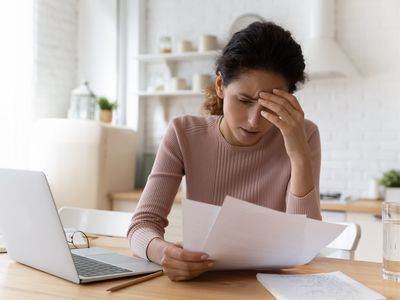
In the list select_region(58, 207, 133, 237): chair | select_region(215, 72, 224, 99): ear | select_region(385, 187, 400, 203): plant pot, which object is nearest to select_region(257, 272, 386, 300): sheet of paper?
select_region(215, 72, 224, 99): ear

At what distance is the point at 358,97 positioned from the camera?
11.5 feet

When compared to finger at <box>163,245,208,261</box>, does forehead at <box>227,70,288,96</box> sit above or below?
above

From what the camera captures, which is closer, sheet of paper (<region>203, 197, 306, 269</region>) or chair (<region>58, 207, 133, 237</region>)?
sheet of paper (<region>203, 197, 306, 269</region>)

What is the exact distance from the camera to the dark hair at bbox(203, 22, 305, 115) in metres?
1.45

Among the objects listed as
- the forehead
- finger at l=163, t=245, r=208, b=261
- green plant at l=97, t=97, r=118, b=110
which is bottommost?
finger at l=163, t=245, r=208, b=261

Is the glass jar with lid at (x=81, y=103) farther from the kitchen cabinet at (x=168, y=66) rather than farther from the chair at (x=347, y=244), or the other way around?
the chair at (x=347, y=244)

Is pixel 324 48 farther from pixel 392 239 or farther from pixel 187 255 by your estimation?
pixel 187 255

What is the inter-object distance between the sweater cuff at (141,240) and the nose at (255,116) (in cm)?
38

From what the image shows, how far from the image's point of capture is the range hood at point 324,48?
10.9 feet

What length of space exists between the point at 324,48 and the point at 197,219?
258 centimetres

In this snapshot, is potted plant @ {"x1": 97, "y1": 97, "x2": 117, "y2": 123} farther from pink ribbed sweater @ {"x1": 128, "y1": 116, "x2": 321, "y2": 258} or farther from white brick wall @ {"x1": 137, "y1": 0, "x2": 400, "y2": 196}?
pink ribbed sweater @ {"x1": 128, "y1": 116, "x2": 321, "y2": 258}

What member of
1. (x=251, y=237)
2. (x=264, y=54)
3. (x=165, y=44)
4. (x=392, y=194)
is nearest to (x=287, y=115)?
(x=264, y=54)

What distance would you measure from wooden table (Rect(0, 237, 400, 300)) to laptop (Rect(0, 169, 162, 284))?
0.03 m

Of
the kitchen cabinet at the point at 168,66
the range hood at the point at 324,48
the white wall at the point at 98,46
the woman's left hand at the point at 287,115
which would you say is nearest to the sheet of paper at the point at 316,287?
the woman's left hand at the point at 287,115
